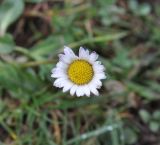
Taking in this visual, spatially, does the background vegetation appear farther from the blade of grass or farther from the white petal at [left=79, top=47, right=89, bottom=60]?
the white petal at [left=79, top=47, right=89, bottom=60]

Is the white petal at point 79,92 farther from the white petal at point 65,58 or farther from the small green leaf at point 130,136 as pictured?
the small green leaf at point 130,136

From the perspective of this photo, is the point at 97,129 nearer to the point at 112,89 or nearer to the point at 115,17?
the point at 112,89

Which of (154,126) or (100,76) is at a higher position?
(100,76)

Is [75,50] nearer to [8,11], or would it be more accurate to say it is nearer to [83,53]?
[8,11]

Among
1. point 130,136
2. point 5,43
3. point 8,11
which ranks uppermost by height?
point 8,11

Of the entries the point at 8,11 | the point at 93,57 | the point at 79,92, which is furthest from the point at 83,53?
the point at 8,11

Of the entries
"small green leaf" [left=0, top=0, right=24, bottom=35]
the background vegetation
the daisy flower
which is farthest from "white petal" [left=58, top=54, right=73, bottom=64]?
"small green leaf" [left=0, top=0, right=24, bottom=35]
